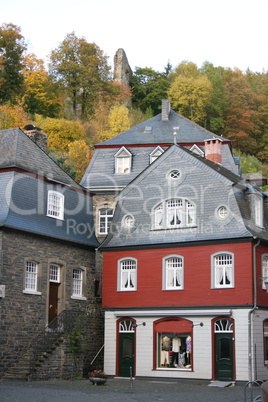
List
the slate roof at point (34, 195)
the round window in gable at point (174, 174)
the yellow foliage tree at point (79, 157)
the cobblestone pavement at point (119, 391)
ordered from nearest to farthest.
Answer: the cobblestone pavement at point (119, 391) < the slate roof at point (34, 195) < the round window in gable at point (174, 174) < the yellow foliage tree at point (79, 157)

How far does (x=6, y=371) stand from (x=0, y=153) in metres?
10.0

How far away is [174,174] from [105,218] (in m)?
6.81

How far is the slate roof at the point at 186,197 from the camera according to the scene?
28.8m

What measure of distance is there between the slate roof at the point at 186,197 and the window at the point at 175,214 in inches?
9.1

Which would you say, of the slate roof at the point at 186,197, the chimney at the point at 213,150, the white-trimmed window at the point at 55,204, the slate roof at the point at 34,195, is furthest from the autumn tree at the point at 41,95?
the slate roof at the point at 186,197

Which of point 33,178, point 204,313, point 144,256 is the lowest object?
point 204,313

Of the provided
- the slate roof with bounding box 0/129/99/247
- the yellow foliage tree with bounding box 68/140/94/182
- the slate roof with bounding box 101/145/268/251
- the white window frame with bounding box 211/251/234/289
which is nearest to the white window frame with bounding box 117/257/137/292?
the slate roof with bounding box 101/145/268/251

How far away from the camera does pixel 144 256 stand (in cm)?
3041

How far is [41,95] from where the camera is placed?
2781 inches

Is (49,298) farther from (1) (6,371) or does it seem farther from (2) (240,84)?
(2) (240,84)

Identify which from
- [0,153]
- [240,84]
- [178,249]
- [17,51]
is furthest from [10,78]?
[178,249]

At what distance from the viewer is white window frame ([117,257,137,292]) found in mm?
30625

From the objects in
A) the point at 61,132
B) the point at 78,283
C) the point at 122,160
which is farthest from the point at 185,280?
the point at 61,132

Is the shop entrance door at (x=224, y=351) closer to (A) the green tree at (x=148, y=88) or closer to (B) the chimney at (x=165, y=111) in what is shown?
(B) the chimney at (x=165, y=111)
